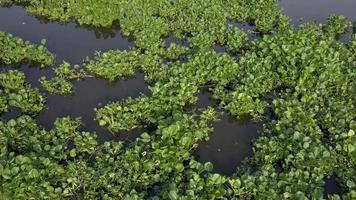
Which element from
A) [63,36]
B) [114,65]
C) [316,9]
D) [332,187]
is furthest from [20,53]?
[316,9]

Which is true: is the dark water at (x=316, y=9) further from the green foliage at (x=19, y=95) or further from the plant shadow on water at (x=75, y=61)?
the green foliage at (x=19, y=95)

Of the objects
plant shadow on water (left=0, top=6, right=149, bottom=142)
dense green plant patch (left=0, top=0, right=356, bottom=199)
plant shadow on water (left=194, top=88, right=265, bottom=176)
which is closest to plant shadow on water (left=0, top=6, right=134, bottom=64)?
plant shadow on water (left=0, top=6, right=149, bottom=142)

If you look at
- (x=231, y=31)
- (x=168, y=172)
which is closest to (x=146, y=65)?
(x=231, y=31)

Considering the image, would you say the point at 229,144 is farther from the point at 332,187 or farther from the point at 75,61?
the point at 75,61

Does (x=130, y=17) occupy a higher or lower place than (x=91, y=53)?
higher

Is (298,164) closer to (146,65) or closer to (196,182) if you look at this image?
(196,182)

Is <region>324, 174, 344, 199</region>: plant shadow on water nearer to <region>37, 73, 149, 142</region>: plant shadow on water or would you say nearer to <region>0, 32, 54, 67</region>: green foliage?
<region>37, 73, 149, 142</region>: plant shadow on water
